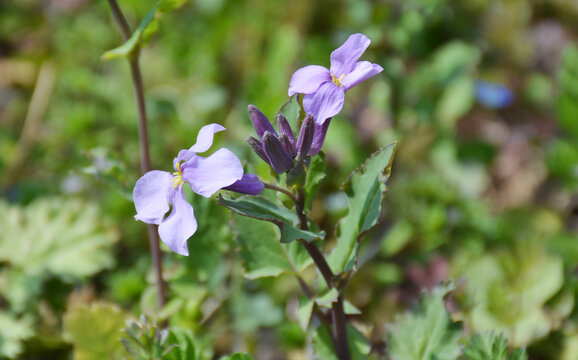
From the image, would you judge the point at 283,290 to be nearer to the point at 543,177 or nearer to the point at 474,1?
the point at 543,177

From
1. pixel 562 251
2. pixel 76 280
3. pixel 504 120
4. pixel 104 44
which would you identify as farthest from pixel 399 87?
pixel 104 44

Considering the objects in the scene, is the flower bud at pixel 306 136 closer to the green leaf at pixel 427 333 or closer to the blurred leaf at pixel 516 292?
the green leaf at pixel 427 333

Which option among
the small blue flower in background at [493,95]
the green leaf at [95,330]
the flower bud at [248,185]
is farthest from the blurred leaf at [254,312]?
the small blue flower in background at [493,95]

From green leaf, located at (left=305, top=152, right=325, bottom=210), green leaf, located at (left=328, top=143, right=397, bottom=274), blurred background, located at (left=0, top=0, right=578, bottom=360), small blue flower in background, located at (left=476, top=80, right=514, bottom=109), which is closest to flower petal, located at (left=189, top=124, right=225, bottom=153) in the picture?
green leaf, located at (left=305, top=152, right=325, bottom=210)

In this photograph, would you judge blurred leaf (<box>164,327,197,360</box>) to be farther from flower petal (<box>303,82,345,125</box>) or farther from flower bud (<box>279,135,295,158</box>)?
flower petal (<box>303,82,345,125</box>)

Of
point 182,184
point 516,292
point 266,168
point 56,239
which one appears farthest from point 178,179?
point 516,292

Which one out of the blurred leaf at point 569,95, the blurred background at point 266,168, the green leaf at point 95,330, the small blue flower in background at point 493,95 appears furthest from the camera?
the small blue flower in background at point 493,95

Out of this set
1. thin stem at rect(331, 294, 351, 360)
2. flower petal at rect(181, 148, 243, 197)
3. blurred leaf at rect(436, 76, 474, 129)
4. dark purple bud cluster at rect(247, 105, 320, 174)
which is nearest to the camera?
flower petal at rect(181, 148, 243, 197)
